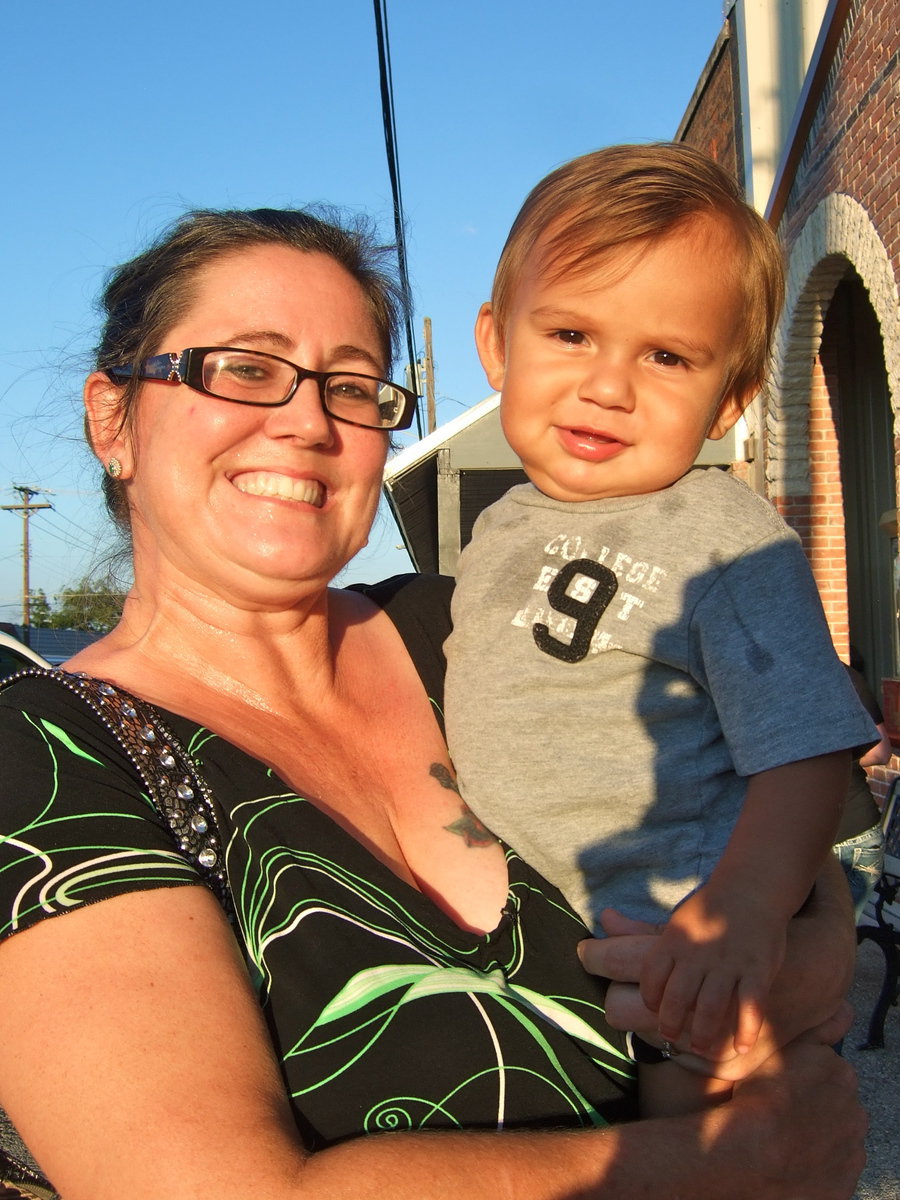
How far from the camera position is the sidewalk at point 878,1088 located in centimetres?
414

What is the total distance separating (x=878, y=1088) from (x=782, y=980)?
→ 3955 millimetres

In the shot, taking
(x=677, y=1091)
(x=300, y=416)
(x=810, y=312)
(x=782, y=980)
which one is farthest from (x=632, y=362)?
(x=810, y=312)

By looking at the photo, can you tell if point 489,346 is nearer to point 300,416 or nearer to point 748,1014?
point 300,416

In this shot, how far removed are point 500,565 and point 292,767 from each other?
496 mm

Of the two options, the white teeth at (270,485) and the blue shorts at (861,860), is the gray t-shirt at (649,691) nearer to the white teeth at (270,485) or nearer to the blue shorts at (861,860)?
the white teeth at (270,485)

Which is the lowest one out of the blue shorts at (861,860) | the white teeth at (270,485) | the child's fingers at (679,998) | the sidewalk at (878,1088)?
the sidewalk at (878,1088)

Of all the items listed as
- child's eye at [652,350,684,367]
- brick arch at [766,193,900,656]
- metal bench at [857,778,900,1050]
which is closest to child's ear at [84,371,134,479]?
child's eye at [652,350,684,367]

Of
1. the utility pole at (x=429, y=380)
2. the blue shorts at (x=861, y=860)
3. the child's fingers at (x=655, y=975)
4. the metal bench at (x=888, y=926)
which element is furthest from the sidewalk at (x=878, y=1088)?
the utility pole at (x=429, y=380)

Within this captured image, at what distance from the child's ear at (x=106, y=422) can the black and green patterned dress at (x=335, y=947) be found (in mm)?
695

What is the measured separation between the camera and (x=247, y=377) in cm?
198

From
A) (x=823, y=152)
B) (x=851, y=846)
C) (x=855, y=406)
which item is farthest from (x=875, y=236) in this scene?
(x=851, y=846)

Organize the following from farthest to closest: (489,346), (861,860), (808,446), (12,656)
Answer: (12,656)
(808,446)
(861,860)
(489,346)

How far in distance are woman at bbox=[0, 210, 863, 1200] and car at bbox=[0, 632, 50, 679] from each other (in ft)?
26.2

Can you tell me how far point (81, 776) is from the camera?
1406 mm
